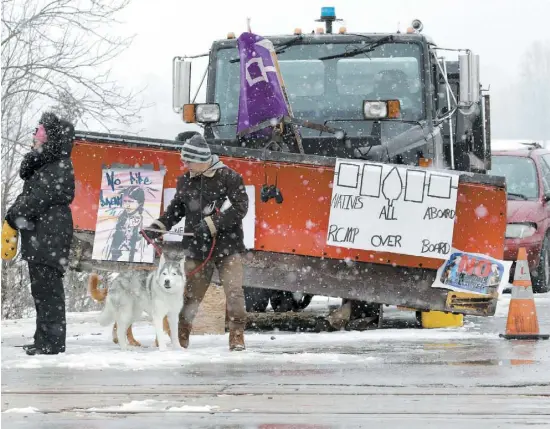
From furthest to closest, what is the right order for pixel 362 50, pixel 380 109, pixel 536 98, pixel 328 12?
pixel 536 98 < pixel 328 12 < pixel 362 50 < pixel 380 109

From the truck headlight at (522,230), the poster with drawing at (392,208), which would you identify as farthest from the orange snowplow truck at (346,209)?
the truck headlight at (522,230)

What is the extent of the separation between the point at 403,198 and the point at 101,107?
13671mm

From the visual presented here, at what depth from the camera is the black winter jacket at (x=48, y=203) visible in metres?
9.74

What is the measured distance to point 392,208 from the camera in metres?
11.0

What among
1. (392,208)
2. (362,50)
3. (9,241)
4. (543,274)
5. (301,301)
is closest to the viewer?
(9,241)

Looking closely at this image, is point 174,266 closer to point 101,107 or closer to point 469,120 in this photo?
point 469,120

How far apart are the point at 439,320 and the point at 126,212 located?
3.11 metres

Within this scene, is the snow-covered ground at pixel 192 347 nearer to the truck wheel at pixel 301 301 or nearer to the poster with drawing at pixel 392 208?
the poster with drawing at pixel 392 208

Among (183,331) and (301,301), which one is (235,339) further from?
(301,301)

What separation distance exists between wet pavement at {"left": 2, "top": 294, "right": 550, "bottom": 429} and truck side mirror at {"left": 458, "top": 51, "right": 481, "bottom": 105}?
228cm

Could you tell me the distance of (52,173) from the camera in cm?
977

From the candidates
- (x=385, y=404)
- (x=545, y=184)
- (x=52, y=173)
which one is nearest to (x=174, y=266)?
(x=52, y=173)

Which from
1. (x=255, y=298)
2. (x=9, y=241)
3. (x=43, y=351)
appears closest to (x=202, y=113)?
(x=255, y=298)

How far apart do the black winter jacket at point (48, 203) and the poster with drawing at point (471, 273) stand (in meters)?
3.23
